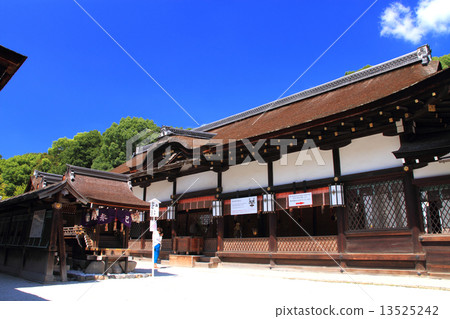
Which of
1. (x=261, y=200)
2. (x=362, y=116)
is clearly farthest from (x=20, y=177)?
(x=362, y=116)

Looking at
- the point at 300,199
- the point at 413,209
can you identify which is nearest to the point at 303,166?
the point at 300,199

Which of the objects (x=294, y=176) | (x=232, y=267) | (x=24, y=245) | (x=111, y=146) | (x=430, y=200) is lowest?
(x=232, y=267)

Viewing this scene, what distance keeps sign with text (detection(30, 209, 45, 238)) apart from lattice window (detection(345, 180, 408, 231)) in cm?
947

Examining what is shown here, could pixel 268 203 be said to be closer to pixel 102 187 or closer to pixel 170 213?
pixel 170 213

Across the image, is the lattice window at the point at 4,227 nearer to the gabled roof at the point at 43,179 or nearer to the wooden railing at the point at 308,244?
the gabled roof at the point at 43,179

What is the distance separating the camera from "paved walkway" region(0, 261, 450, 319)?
223 inches

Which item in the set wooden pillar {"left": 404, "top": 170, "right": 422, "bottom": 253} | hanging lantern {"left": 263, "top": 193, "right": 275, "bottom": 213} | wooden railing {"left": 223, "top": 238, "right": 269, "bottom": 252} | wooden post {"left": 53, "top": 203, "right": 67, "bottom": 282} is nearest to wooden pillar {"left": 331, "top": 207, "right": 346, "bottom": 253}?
wooden pillar {"left": 404, "top": 170, "right": 422, "bottom": 253}

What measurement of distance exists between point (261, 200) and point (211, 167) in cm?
302

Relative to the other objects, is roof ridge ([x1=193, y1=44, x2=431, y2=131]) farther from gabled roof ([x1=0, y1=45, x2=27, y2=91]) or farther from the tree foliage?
the tree foliage

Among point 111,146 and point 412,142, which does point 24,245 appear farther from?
point 111,146

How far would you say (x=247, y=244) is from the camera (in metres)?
13.5

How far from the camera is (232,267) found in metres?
13.7

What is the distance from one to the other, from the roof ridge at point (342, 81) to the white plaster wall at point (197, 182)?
453 centimetres

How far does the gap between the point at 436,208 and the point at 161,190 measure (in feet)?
41.7
